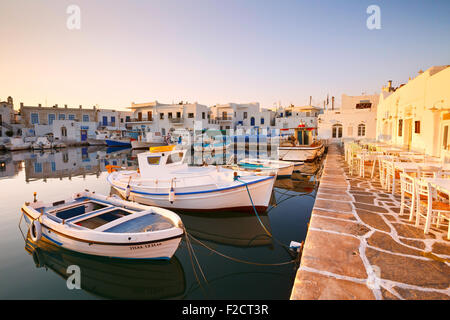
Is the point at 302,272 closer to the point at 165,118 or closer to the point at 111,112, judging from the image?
the point at 165,118

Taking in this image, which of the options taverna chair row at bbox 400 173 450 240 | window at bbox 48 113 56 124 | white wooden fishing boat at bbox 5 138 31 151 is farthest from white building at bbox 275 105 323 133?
white wooden fishing boat at bbox 5 138 31 151

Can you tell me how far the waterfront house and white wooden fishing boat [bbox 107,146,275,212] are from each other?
5.82 metres

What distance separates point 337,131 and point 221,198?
81.1ft

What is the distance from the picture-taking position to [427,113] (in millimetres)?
9227

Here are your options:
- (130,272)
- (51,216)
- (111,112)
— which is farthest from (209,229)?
(111,112)

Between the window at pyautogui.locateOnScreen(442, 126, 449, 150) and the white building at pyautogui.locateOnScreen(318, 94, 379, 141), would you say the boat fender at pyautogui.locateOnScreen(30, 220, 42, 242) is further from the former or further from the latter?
the white building at pyautogui.locateOnScreen(318, 94, 379, 141)

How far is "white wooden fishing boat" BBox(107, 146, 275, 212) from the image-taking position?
7883 millimetres

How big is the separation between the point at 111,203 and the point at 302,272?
18.0 feet

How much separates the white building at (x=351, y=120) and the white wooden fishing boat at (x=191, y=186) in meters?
21.2

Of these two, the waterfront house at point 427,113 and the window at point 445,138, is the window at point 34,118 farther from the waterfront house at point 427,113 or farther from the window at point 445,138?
the window at point 445,138

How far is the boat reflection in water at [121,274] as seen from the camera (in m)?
4.55

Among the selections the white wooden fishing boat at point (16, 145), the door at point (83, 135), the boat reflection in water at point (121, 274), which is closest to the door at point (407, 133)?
the boat reflection in water at point (121, 274)
